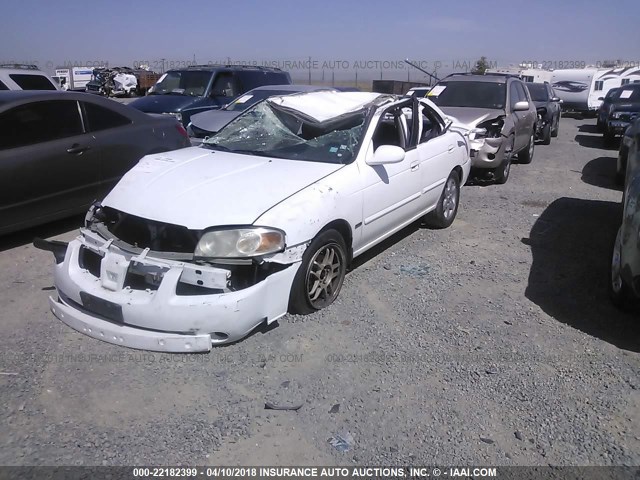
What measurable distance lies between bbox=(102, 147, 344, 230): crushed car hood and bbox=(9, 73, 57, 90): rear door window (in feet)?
25.9

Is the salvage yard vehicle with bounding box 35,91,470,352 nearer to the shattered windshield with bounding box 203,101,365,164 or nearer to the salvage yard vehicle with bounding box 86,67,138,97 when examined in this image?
the shattered windshield with bounding box 203,101,365,164

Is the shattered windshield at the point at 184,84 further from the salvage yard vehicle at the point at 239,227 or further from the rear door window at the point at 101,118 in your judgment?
the salvage yard vehicle at the point at 239,227

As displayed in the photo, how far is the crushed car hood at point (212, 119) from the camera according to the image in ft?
28.5

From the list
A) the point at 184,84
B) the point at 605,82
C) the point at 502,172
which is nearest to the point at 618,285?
the point at 502,172

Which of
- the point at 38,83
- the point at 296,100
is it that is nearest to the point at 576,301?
the point at 296,100

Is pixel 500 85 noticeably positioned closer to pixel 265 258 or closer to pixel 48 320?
pixel 265 258

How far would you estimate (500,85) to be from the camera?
30.9 feet

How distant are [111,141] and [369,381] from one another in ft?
14.1

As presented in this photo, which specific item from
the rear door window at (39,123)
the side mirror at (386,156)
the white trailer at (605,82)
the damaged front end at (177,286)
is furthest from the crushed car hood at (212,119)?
the white trailer at (605,82)

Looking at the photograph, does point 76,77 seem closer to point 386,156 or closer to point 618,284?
point 386,156

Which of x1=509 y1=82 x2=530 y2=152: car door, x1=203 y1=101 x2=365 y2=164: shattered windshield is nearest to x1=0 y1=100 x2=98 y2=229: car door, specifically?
x1=203 y1=101 x2=365 y2=164: shattered windshield

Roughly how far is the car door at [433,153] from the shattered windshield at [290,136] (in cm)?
98

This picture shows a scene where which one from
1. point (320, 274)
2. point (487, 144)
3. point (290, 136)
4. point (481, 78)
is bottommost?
point (320, 274)

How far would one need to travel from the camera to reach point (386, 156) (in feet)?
14.3
